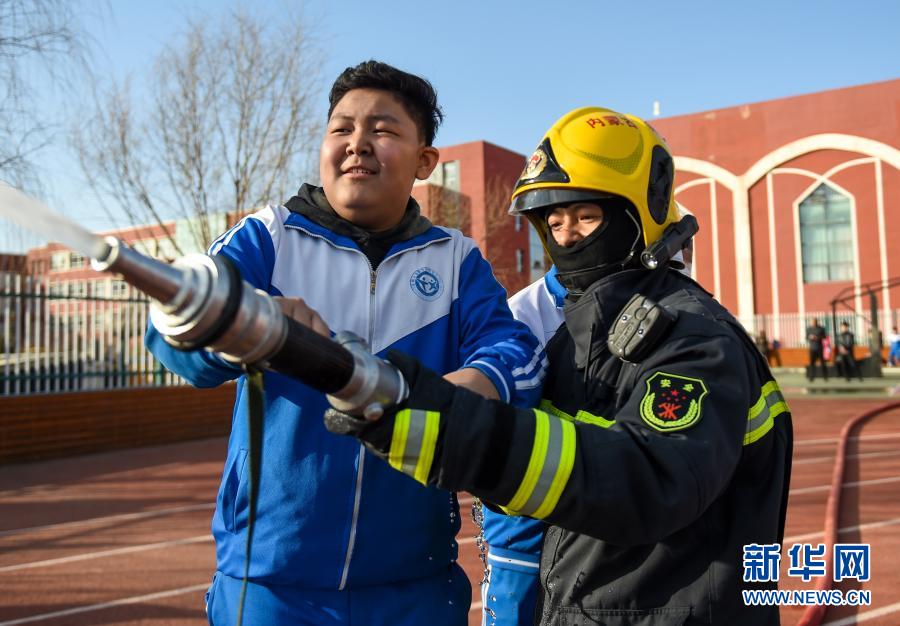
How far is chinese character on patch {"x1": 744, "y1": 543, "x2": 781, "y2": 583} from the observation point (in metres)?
1.82

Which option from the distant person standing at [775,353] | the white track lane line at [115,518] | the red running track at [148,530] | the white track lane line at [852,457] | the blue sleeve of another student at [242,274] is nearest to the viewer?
the blue sleeve of another student at [242,274]

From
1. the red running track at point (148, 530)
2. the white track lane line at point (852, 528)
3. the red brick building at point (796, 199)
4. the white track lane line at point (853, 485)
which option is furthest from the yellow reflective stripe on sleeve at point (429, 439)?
the red brick building at point (796, 199)

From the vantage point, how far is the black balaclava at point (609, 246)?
216cm

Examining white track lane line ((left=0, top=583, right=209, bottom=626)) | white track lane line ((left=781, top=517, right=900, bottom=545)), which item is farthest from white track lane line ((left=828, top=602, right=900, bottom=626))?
white track lane line ((left=0, top=583, right=209, bottom=626))

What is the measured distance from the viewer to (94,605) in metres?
5.14

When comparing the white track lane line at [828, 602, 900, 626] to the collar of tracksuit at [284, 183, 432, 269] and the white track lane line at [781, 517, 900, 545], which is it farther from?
the collar of tracksuit at [284, 183, 432, 269]

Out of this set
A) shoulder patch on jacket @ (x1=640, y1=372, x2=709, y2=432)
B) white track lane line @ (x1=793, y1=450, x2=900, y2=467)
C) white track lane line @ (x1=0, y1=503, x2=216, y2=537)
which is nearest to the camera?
shoulder patch on jacket @ (x1=640, y1=372, x2=709, y2=432)

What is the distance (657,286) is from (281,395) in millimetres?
1119

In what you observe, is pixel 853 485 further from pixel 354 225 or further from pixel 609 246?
pixel 354 225

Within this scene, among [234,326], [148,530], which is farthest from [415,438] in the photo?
[148,530]

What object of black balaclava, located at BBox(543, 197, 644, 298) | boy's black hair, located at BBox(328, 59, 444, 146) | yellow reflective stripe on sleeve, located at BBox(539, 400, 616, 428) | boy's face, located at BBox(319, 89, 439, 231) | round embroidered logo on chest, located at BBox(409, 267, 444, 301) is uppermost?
boy's black hair, located at BBox(328, 59, 444, 146)

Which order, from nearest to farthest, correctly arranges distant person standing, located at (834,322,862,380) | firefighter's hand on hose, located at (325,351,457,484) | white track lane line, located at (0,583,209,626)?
firefighter's hand on hose, located at (325,351,457,484)
white track lane line, located at (0,583,209,626)
distant person standing, located at (834,322,862,380)

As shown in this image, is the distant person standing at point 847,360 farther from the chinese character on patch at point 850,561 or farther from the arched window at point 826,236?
the chinese character on patch at point 850,561

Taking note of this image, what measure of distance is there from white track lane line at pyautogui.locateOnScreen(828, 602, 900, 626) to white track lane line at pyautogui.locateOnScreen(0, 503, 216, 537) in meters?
6.35
